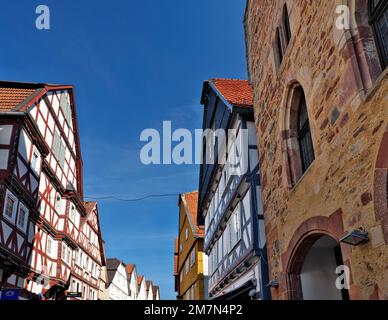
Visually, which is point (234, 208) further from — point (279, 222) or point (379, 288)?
point (379, 288)

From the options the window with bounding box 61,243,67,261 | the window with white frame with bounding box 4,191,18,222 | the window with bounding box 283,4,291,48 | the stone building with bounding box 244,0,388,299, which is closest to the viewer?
the stone building with bounding box 244,0,388,299

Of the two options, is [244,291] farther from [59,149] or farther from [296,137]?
[59,149]

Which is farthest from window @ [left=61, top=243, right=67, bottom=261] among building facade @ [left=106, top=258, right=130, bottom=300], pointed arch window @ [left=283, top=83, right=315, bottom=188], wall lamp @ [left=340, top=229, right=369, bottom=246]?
building facade @ [left=106, top=258, right=130, bottom=300]

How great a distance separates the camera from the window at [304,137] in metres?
7.42

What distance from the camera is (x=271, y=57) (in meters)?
9.25

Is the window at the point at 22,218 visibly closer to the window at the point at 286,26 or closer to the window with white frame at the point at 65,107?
the window with white frame at the point at 65,107

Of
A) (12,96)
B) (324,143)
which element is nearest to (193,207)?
(12,96)

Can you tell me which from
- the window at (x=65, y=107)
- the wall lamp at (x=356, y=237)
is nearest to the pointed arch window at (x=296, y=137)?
the wall lamp at (x=356, y=237)

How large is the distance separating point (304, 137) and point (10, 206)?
10.3m

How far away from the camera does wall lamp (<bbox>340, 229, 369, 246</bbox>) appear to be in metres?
4.74

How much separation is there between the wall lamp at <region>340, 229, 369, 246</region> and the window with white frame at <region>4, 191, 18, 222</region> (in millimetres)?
11354

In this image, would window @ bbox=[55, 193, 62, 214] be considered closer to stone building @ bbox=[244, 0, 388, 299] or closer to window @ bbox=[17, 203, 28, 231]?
window @ bbox=[17, 203, 28, 231]
